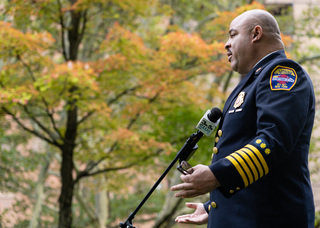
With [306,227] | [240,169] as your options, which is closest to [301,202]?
[306,227]

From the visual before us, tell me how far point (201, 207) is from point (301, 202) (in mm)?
666

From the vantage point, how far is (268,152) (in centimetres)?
158

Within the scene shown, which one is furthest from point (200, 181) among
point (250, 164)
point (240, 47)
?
point (240, 47)

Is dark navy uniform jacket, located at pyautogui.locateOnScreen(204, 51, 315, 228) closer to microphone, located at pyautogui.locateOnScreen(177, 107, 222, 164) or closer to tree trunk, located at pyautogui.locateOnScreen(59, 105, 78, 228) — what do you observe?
microphone, located at pyautogui.locateOnScreen(177, 107, 222, 164)

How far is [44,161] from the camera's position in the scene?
11680 mm

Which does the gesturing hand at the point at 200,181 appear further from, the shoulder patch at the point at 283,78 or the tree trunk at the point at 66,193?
the tree trunk at the point at 66,193

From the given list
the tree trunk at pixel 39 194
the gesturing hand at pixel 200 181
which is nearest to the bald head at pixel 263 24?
the gesturing hand at pixel 200 181

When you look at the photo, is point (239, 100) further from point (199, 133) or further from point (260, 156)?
point (260, 156)

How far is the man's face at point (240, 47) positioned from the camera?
1.94m

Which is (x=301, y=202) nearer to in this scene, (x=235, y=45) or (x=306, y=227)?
(x=306, y=227)

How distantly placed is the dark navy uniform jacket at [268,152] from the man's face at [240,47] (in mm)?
70

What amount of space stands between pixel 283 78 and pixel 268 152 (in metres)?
0.36

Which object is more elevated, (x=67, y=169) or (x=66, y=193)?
(x=67, y=169)

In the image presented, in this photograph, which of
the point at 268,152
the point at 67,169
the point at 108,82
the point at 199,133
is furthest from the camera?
the point at 67,169
